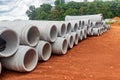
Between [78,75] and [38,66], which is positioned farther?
[38,66]

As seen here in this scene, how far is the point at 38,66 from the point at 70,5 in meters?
17.0

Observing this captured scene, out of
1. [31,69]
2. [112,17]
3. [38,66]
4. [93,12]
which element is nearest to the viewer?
[31,69]

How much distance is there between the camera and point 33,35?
6.07 metres

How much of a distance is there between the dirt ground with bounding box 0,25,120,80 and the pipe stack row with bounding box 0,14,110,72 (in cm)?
17

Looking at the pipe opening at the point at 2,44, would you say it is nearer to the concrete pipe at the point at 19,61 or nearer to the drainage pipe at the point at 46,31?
the concrete pipe at the point at 19,61

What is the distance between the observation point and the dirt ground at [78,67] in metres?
5.00

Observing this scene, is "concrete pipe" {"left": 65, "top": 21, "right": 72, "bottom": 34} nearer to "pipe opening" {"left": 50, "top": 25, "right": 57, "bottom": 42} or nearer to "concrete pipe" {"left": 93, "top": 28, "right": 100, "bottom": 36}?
"pipe opening" {"left": 50, "top": 25, "right": 57, "bottom": 42}

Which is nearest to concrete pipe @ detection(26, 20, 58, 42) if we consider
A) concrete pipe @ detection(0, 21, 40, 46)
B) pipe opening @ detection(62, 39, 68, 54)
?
concrete pipe @ detection(0, 21, 40, 46)

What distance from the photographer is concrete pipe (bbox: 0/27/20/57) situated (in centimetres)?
509

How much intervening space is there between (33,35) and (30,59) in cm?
72

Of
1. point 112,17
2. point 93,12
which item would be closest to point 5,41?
point 93,12

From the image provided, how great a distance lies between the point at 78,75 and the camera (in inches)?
201

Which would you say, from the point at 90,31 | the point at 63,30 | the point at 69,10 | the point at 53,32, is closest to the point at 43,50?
the point at 53,32

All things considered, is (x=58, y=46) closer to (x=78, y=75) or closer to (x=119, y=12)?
(x=78, y=75)
